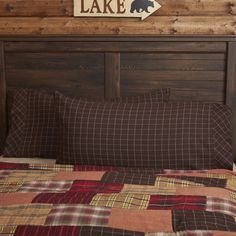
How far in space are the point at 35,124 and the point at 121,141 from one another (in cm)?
57

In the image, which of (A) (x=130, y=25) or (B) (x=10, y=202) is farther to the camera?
(A) (x=130, y=25)

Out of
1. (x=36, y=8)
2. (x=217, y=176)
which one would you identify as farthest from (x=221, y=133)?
(x=36, y=8)

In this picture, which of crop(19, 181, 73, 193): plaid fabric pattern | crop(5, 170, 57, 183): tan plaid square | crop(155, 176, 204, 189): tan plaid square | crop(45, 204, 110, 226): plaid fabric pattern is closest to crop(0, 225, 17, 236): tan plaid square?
crop(45, 204, 110, 226): plaid fabric pattern

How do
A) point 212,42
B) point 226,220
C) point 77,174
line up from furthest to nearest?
1. point 212,42
2. point 77,174
3. point 226,220

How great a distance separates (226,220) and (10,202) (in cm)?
76

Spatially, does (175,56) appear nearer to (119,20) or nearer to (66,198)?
(119,20)

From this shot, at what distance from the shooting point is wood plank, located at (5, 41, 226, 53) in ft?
7.63

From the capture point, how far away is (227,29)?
7.75ft

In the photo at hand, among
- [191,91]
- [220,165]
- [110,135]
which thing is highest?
[191,91]

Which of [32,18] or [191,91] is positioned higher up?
[32,18]

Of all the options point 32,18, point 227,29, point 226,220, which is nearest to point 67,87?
point 32,18

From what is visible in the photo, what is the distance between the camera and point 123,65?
2400mm

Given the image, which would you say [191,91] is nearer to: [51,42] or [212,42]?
[212,42]

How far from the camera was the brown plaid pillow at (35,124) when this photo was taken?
7.09 feet
